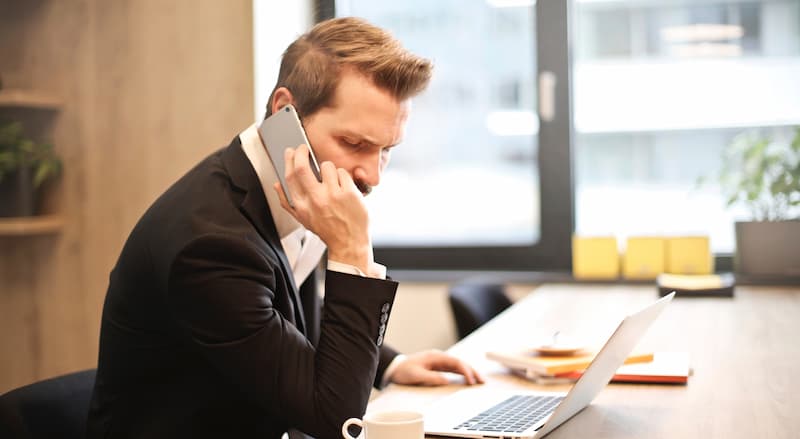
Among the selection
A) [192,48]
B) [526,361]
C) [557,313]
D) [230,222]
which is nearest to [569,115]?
[557,313]

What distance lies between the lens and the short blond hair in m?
1.55

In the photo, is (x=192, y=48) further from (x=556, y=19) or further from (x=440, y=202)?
(x=556, y=19)

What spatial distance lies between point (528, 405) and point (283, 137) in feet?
1.94

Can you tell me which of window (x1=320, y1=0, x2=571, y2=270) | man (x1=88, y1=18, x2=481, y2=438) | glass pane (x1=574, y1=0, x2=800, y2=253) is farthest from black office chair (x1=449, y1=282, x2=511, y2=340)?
man (x1=88, y1=18, x2=481, y2=438)

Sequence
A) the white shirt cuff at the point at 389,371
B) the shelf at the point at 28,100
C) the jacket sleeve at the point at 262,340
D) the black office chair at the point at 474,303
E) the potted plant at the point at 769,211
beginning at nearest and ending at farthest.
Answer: the jacket sleeve at the point at 262,340
the white shirt cuff at the point at 389,371
the black office chair at the point at 474,303
the potted plant at the point at 769,211
the shelf at the point at 28,100

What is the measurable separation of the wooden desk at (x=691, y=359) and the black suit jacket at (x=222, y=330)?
176mm

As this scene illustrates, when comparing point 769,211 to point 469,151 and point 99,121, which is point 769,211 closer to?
point 469,151

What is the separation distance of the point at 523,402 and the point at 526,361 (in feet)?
0.68

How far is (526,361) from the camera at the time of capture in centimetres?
166

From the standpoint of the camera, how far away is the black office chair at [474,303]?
289 cm

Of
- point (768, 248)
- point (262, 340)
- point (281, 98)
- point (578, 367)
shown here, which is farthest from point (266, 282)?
point (768, 248)

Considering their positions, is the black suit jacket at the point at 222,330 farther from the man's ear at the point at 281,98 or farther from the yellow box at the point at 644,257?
the yellow box at the point at 644,257

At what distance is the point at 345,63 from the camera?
1549 mm

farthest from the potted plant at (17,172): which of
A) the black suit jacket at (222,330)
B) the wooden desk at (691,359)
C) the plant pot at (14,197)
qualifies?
the black suit jacket at (222,330)
